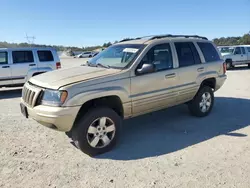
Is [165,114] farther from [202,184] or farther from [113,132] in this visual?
[202,184]

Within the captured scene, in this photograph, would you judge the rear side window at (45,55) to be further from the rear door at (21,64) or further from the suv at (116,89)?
the suv at (116,89)

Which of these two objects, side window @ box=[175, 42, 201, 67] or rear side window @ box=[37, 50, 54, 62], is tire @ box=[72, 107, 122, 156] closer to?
side window @ box=[175, 42, 201, 67]

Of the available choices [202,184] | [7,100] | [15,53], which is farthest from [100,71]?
[15,53]

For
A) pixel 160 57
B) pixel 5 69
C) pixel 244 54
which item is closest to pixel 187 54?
pixel 160 57

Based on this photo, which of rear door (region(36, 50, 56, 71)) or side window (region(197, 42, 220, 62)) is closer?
side window (region(197, 42, 220, 62))

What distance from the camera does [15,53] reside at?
10.1 metres

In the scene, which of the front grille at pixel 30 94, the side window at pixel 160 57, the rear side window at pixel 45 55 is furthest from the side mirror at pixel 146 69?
the rear side window at pixel 45 55

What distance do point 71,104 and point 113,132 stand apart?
37.6 inches

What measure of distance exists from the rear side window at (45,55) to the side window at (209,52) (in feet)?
23.1

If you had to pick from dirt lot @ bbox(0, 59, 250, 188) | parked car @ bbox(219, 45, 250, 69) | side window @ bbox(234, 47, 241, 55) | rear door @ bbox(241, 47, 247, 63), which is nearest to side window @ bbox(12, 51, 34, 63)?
dirt lot @ bbox(0, 59, 250, 188)

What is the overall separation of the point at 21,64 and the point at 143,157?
8.04 m

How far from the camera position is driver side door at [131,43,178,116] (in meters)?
4.52

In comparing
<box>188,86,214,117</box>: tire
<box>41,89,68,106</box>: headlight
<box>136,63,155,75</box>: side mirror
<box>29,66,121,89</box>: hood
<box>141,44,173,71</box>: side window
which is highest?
<box>141,44,173,71</box>: side window

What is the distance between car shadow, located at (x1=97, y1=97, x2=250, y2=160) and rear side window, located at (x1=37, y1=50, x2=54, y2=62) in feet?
20.9
